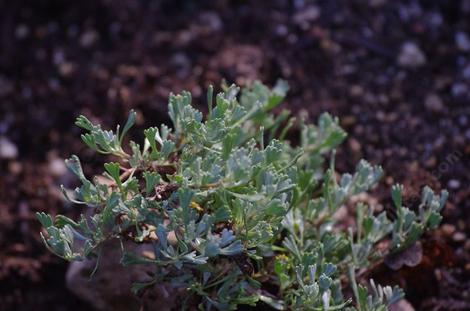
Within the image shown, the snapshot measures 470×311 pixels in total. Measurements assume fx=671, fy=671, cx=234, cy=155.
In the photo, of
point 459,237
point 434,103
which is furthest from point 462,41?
point 459,237

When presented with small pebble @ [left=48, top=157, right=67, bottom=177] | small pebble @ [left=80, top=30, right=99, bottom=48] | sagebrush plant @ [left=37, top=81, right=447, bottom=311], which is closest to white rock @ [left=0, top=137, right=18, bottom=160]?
small pebble @ [left=48, top=157, right=67, bottom=177]

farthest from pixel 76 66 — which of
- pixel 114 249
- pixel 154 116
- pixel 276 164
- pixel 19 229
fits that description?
pixel 276 164

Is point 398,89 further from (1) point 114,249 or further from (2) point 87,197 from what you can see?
(2) point 87,197

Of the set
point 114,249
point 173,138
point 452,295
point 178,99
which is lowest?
point 452,295

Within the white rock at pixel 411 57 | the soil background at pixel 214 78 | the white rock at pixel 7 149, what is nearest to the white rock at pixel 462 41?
the soil background at pixel 214 78

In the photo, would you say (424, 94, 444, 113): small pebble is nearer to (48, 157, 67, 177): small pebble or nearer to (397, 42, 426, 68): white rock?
(397, 42, 426, 68): white rock

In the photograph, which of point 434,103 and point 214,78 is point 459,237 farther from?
point 214,78
